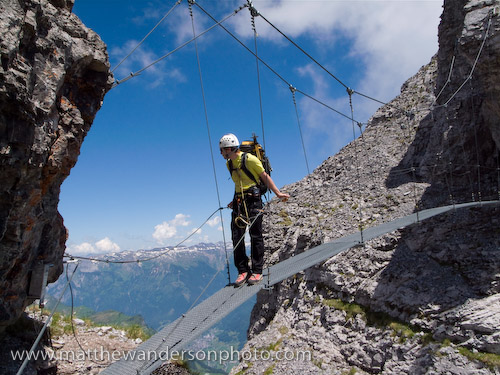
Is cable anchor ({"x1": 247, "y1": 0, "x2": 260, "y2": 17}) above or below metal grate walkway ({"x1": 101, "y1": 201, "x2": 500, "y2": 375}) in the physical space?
above

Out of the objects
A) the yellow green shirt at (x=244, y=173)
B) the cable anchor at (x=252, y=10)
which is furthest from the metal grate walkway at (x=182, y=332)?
the cable anchor at (x=252, y=10)

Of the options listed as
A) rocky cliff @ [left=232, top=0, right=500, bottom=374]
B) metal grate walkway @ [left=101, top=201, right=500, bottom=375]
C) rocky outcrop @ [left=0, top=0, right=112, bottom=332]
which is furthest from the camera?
rocky cliff @ [left=232, top=0, right=500, bottom=374]

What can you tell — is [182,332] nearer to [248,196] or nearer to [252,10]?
[248,196]

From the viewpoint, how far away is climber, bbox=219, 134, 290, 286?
6930mm

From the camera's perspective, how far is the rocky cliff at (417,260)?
328 inches

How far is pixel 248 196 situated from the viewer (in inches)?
276

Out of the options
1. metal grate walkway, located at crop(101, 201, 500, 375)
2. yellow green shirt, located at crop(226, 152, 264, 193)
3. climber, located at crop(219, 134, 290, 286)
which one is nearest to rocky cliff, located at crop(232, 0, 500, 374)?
climber, located at crop(219, 134, 290, 286)

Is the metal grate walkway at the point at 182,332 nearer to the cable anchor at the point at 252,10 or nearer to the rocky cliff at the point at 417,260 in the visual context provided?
the rocky cliff at the point at 417,260

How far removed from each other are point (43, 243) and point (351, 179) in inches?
633

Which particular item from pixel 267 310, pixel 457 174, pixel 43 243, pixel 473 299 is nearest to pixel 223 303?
pixel 43 243

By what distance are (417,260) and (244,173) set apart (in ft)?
23.5

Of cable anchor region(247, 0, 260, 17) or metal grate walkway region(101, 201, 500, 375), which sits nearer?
Answer: metal grate walkway region(101, 201, 500, 375)

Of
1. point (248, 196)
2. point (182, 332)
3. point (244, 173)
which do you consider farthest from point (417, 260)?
point (182, 332)

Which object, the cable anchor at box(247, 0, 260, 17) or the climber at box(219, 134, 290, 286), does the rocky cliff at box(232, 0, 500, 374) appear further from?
the cable anchor at box(247, 0, 260, 17)
